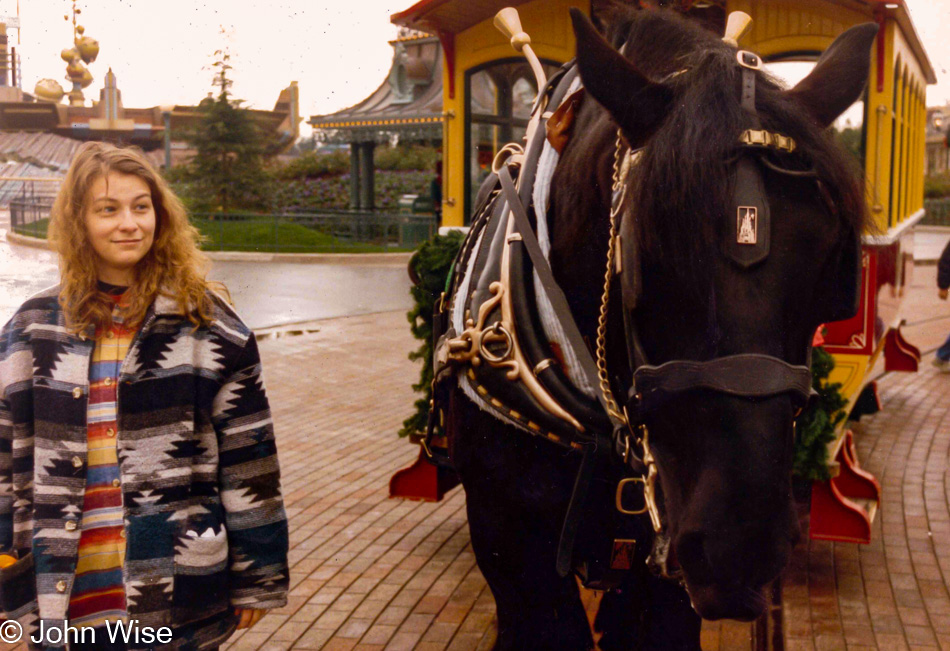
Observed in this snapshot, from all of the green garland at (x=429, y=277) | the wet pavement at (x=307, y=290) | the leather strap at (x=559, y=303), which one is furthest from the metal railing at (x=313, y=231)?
the leather strap at (x=559, y=303)

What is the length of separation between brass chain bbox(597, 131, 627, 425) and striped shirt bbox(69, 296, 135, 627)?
42.7 inches

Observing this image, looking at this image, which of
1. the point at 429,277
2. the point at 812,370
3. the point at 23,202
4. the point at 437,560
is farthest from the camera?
the point at 23,202

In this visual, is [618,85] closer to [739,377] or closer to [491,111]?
[739,377]

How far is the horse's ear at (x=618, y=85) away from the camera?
1.68m

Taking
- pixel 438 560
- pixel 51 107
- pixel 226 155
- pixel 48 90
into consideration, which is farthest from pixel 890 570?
pixel 226 155

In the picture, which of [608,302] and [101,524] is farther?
[101,524]

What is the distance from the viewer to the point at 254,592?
88.7 inches

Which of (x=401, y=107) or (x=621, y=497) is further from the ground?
(x=401, y=107)

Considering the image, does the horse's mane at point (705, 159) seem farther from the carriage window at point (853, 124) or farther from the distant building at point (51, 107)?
the carriage window at point (853, 124)

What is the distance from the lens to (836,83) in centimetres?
184

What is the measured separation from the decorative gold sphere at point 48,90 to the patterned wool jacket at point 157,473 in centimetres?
434

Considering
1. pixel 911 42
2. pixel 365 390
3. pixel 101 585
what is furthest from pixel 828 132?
pixel 365 390

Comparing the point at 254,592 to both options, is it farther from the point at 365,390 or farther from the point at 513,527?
the point at 365,390

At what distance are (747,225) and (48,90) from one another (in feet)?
18.6
